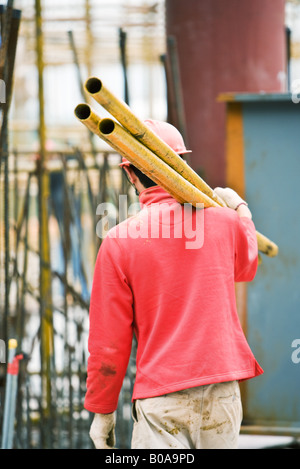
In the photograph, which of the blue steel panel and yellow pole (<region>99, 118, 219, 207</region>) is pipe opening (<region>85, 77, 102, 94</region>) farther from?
the blue steel panel

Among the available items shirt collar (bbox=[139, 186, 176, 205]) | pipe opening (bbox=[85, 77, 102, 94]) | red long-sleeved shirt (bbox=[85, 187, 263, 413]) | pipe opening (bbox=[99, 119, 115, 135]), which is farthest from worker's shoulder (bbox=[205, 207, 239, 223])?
pipe opening (bbox=[85, 77, 102, 94])

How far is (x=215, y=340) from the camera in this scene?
2619 mm

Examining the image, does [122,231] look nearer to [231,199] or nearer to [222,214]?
[222,214]

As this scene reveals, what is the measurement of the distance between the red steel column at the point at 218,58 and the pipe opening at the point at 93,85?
3.99 m

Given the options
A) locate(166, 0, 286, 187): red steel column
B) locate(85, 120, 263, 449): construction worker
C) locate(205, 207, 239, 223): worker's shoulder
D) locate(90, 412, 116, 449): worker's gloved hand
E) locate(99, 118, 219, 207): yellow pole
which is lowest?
locate(90, 412, 116, 449): worker's gloved hand

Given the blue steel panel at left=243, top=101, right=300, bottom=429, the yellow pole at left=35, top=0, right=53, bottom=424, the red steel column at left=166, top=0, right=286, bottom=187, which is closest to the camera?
the blue steel panel at left=243, top=101, right=300, bottom=429

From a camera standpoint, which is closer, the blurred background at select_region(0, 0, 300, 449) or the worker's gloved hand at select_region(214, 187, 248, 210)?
the worker's gloved hand at select_region(214, 187, 248, 210)

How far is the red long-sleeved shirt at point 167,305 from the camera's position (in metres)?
2.61

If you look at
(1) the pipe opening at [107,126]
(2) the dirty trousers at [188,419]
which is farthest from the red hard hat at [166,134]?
(2) the dirty trousers at [188,419]

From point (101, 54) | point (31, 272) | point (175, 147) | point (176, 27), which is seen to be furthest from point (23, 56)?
point (175, 147)

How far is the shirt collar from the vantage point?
2.80 meters

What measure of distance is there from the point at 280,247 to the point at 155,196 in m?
2.04

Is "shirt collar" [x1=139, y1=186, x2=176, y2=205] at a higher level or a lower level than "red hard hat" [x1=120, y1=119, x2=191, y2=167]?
lower

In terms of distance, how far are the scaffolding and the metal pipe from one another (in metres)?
2.06
